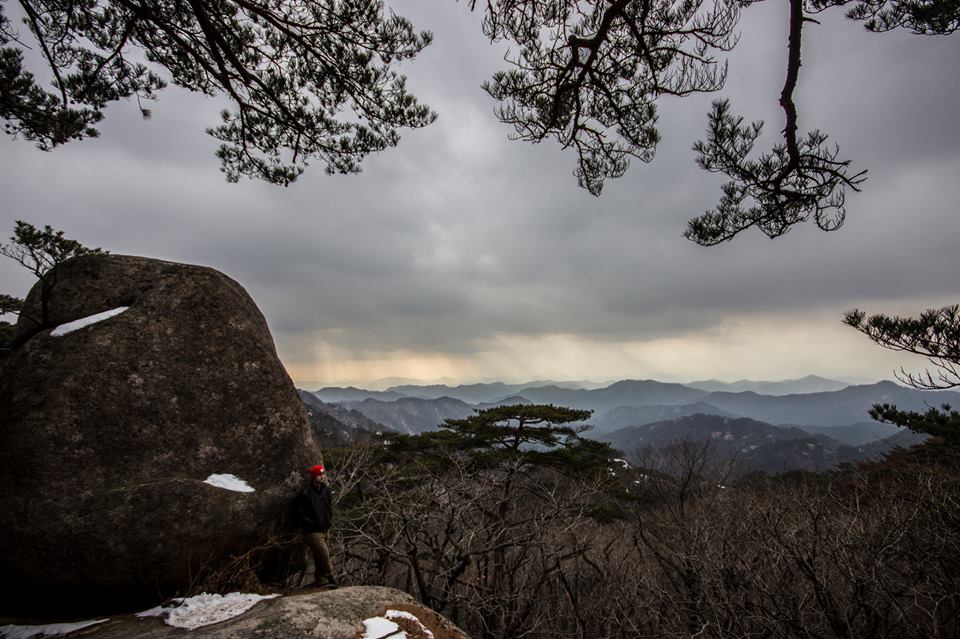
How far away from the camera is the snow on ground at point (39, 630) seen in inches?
153

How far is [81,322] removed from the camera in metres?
5.35

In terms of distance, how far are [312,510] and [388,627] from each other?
194 centimetres

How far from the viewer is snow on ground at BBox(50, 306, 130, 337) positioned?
5.21 meters

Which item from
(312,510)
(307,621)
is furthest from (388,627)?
(312,510)

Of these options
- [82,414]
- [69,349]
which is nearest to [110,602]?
[82,414]

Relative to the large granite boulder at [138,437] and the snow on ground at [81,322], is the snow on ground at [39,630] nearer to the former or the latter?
the large granite boulder at [138,437]

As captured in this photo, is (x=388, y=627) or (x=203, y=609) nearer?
(x=388, y=627)

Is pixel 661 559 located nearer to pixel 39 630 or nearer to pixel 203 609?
pixel 203 609

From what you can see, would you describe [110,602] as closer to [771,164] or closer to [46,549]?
[46,549]

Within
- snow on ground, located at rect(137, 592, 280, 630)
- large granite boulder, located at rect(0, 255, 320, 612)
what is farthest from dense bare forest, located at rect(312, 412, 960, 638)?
snow on ground, located at rect(137, 592, 280, 630)

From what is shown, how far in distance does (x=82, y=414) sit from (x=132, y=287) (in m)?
1.96

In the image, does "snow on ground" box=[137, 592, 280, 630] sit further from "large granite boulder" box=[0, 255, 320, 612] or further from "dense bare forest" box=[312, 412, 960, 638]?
"dense bare forest" box=[312, 412, 960, 638]

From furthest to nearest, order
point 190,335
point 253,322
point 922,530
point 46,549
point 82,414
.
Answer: point 922,530 → point 253,322 → point 190,335 → point 82,414 → point 46,549

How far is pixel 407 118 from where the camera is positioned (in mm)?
6492
